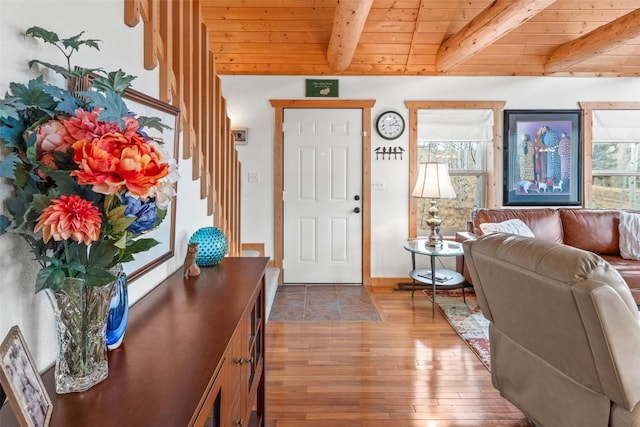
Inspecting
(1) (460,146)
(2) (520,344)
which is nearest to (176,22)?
(2) (520,344)

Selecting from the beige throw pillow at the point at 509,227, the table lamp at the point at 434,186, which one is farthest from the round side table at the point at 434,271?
the beige throw pillow at the point at 509,227

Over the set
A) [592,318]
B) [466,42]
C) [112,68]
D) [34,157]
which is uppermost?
[466,42]

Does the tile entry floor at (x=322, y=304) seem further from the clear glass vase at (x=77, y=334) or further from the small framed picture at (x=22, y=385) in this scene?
the small framed picture at (x=22, y=385)

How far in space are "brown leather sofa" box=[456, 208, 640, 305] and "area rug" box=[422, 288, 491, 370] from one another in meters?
0.27

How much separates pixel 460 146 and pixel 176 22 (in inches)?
148

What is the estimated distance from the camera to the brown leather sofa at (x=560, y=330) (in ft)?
4.16

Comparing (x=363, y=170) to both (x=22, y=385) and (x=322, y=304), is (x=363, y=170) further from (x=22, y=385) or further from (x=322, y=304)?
(x=22, y=385)

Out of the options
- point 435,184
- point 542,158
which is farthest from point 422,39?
point 542,158

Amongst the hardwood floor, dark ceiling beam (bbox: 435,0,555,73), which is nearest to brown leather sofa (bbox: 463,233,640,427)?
the hardwood floor

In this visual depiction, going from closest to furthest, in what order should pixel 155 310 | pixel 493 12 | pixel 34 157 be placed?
1. pixel 34 157
2. pixel 155 310
3. pixel 493 12

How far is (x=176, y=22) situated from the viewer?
1.68 metres

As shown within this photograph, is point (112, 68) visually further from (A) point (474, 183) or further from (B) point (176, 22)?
(A) point (474, 183)

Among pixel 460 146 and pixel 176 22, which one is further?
pixel 460 146

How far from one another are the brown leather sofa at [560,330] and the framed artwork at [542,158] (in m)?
3.08
